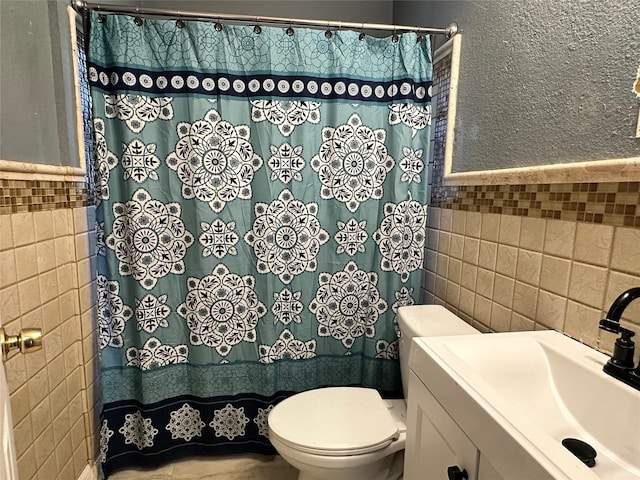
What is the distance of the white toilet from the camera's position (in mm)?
1221

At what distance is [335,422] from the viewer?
1.32 metres

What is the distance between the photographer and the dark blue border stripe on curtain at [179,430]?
1597 mm

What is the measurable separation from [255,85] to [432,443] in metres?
1.35

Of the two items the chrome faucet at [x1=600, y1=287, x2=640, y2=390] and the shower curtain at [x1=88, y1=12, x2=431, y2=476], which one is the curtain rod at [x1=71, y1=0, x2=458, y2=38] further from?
the chrome faucet at [x1=600, y1=287, x2=640, y2=390]

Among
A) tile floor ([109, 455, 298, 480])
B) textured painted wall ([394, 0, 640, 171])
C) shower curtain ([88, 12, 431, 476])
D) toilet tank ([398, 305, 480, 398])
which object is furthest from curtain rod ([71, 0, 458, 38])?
tile floor ([109, 455, 298, 480])

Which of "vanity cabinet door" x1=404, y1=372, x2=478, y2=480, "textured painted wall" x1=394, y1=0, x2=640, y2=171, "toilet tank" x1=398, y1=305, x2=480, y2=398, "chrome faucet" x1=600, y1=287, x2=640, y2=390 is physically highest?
"textured painted wall" x1=394, y1=0, x2=640, y2=171

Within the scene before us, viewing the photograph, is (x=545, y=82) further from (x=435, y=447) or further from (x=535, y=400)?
(x=435, y=447)

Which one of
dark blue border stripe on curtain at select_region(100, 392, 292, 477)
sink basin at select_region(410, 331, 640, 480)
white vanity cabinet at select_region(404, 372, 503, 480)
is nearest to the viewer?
sink basin at select_region(410, 331, 640, 480)

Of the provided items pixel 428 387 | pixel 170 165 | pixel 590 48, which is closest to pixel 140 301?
pixel 170 165

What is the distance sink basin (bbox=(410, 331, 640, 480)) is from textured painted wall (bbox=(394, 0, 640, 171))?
0.49 meters

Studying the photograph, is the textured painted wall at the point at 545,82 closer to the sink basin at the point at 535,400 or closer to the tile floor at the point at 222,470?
the sink basin at the point at 535,400

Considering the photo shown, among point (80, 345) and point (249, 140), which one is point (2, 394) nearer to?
point (80, 345)

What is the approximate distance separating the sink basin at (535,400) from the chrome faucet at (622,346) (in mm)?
18

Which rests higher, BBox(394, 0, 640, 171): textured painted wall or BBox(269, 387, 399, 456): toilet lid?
BBox(394, 0, 640, 171): textured painted wall
